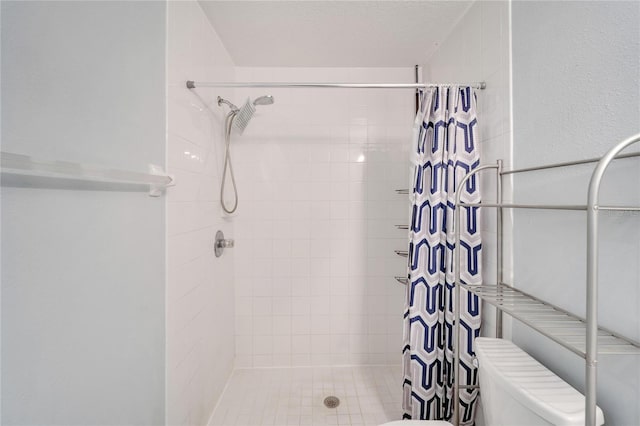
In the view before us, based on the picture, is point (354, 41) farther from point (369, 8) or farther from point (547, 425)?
point (547, 425)

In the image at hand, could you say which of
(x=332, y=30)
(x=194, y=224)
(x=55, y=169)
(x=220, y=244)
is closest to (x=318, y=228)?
(x=220, y=244)

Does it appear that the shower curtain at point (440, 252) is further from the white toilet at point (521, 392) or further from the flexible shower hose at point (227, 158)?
the flexible shower hose at point (227, 158)

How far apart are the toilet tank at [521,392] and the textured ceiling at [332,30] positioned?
165 cm

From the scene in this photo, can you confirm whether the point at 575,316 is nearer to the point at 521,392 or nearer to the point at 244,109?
the point at 521,392

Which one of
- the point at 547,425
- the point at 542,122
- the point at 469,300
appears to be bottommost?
the point at 547,425

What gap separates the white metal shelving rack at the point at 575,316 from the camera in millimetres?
539

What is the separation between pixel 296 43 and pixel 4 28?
1486mm

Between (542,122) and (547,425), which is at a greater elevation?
(542,122)

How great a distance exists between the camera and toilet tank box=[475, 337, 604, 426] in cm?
68

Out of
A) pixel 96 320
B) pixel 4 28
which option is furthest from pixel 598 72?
pixel 96 320

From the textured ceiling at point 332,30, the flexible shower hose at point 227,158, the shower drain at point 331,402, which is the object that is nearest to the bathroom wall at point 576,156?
the textured ceiling at point 332,30

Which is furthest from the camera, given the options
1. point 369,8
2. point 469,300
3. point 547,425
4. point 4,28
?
point 369,8

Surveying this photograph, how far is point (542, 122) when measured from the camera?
3.11ft

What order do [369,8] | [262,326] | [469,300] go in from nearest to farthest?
[469,300], [369,8], [262,326]
